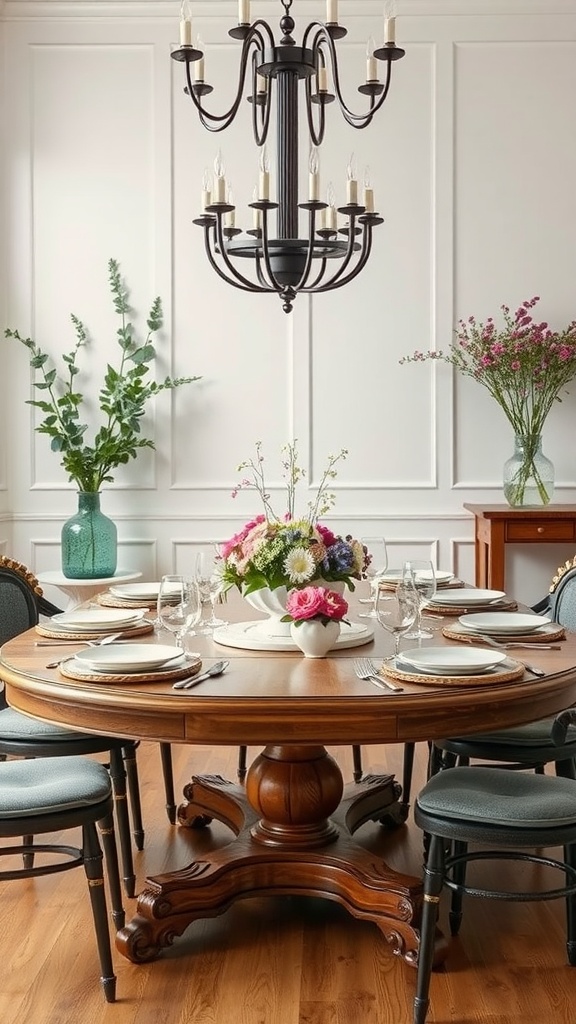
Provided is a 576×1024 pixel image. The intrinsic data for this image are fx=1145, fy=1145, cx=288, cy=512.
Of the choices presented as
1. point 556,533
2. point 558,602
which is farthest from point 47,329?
point 558,602

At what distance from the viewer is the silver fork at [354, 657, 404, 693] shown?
2252mm

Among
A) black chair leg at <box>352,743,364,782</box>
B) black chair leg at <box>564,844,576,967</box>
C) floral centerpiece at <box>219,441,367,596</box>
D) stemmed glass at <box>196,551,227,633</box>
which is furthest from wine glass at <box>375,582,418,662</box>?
black chair leg at <box>352,743,364,782</box>

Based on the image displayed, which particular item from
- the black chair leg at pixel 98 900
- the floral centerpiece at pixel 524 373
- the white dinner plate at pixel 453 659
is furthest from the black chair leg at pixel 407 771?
the floral centerpiece at pixel 524 373

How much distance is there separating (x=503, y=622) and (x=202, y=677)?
0.91 m

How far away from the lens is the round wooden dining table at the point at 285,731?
7.19ft

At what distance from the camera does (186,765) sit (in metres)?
4.35

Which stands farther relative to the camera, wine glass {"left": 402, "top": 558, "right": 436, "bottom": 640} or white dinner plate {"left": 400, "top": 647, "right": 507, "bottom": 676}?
wine glass {"left": 402, "top": 558, "right": 436, "bottom": 640}

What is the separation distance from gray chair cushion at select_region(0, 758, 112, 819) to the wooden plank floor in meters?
0.43

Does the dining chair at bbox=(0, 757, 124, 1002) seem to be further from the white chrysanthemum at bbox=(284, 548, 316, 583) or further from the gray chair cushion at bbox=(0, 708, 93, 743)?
the white chrysanthemum at bbox=(284, 548, 316, 583)

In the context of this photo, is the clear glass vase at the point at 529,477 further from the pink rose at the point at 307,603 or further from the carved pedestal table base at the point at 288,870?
the pink rose at the point at 307,603

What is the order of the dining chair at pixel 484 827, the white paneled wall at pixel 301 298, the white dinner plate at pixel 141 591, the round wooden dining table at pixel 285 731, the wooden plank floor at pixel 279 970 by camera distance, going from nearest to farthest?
the round wooden dining table at pixel 285 731
the dining chair at pixel 484 827
the wooden plank floor at pixel 279 970
the white dinner plate at pixel 141 591
the white paneled wall at pixel 301 298

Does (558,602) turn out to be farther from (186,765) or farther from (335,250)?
(186,765)

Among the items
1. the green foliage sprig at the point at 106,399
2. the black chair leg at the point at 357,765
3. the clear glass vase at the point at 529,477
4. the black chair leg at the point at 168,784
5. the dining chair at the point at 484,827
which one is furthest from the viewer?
the green foliage sprig at the point at 106,399

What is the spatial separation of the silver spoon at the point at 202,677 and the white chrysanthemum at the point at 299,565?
0.26 metres
